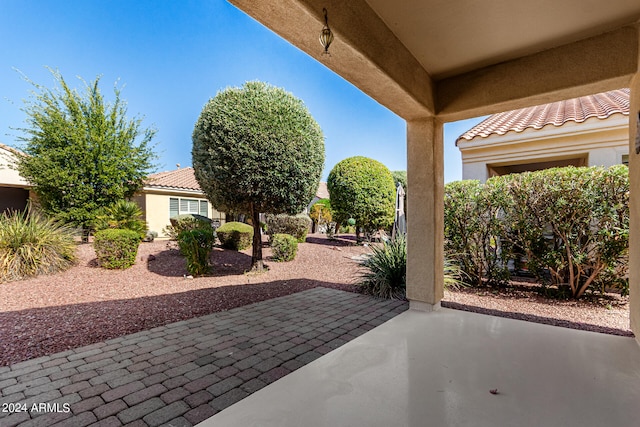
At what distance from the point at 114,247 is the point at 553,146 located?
10676mm

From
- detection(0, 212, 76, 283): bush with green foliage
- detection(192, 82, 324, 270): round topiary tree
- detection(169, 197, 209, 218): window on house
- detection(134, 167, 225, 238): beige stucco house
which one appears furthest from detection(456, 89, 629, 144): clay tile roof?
detection(169, 197, 209, 218): window on house

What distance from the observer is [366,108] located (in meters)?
14.0

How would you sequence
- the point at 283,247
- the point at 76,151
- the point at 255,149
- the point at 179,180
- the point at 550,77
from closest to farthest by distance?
the point at 550,77
the point at 255,149
the point at 76,151
the point at 283,247
the point at 179,180

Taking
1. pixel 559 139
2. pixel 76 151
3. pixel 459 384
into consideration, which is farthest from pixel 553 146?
pixel 76 151

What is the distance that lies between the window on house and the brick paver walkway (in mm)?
12977

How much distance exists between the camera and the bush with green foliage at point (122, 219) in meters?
8.30

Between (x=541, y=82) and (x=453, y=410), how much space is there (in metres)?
3.60

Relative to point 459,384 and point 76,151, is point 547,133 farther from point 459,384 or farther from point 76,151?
point 76,151

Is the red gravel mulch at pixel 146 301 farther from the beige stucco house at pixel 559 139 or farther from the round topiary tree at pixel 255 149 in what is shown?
the beige stucco house at pixel 559 139

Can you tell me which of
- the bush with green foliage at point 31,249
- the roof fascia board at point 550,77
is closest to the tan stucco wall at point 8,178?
the bush with green foliage at point 31,249

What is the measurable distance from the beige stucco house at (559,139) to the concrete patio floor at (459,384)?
4.79 metres

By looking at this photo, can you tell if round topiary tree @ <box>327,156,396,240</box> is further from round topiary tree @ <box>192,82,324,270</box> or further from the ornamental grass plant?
the ornamental grass plant

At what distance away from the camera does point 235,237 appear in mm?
10625

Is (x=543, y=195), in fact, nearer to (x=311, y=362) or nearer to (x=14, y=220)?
(x=311, y=362)
